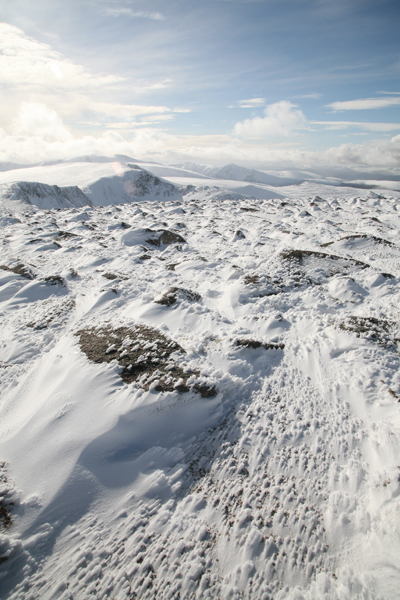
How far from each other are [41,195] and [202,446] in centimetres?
9174

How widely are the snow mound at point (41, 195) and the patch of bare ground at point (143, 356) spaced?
68031 mm

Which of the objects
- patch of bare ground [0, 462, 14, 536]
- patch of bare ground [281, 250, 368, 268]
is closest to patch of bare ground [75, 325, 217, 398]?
patch of bare ground [0, 462, 14, 536]

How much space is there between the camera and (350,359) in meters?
6.21

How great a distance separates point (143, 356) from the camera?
6102 mm

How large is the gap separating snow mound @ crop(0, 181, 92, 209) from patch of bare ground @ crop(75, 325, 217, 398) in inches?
2678

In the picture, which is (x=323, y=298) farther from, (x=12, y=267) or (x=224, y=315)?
(x=12, y=267)

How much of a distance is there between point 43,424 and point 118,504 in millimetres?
2083

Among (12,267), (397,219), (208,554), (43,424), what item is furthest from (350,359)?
(397,219)

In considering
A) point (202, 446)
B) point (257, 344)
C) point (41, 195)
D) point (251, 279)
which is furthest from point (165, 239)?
point (41, 195)

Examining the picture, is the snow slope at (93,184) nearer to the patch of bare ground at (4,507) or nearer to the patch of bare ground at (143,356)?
the patch of bare ground at (143,356)

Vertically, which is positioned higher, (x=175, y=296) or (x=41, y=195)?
(x=41, y=195)

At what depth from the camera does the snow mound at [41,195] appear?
63.7m

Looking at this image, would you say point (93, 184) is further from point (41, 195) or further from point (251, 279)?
point (251, 279)

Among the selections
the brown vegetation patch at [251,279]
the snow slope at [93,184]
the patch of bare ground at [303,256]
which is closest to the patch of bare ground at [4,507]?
the brown vegetation patch at [251,279]
